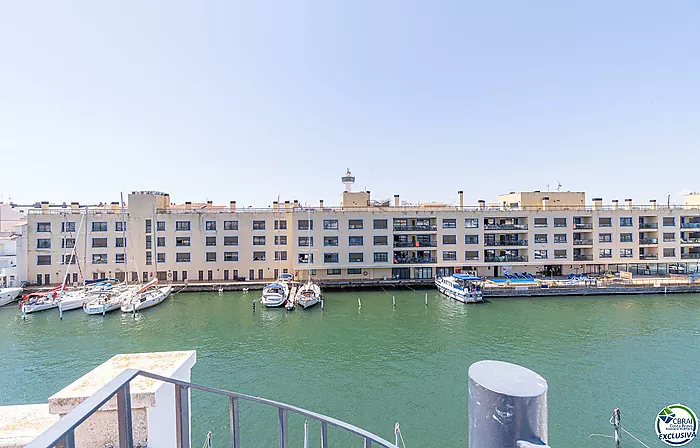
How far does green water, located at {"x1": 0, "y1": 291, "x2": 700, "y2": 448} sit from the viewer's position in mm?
13938

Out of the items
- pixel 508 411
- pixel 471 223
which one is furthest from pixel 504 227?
pixel 508 411

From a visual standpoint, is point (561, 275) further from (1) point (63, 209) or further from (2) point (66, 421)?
(1) point (63, 209)

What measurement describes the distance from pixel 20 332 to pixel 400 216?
34.2 m

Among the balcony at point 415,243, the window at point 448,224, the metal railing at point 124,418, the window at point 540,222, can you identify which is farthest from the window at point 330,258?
the metal railing at point 124,418

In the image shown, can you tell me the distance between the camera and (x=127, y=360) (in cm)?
351

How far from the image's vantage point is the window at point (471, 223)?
41.2 metres

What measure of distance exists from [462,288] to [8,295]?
4244 centimetres

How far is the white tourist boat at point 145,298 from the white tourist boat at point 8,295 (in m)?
12.1

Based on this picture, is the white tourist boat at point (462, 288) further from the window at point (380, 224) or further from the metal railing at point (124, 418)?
the metal railing at point (124, 418)

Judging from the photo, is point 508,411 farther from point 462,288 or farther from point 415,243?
point 415,243

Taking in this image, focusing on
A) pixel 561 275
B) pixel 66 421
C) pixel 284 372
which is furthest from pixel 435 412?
pixel 561 275

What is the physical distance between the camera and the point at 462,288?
108 ft

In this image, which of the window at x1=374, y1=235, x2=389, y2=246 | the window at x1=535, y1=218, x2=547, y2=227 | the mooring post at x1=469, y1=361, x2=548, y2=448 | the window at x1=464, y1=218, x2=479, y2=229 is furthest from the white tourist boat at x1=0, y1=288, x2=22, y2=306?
the window at x1=535, y1=218, x2=547, y2=227

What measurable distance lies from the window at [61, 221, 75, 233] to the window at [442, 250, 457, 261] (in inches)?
1666
